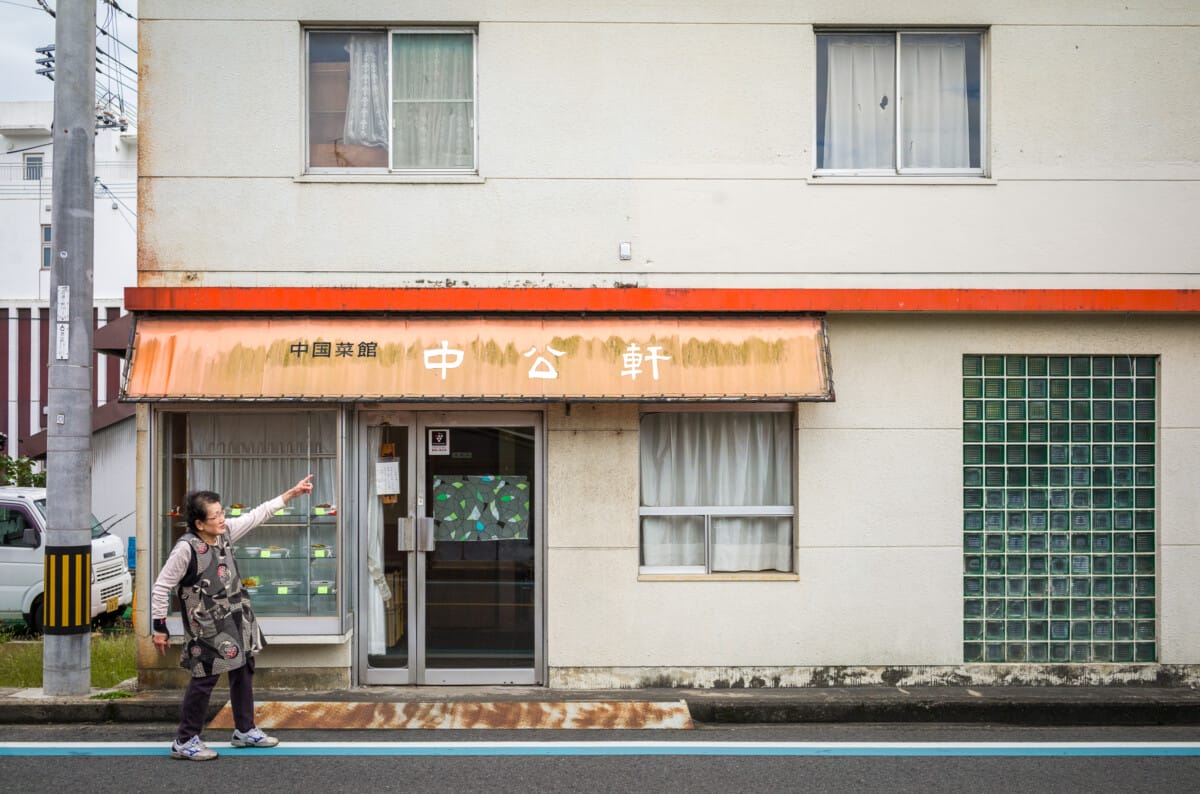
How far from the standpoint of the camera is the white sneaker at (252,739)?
6.67 m

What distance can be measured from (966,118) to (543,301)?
4166 mm

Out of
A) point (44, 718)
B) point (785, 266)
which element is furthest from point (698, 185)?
point (44, 718)

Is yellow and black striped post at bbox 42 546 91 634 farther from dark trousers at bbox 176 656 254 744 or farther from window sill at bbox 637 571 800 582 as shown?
window sill at bbox 637 571 800 582

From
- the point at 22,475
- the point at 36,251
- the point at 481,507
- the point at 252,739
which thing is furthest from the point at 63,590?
the point at 36,251

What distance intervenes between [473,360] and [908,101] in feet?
14.9

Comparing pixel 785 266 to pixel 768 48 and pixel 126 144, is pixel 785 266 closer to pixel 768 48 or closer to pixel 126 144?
pixel 768 48

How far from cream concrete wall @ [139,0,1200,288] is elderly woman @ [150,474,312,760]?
8.95 feet

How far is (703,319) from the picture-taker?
8.36 m

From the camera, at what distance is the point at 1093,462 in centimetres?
866

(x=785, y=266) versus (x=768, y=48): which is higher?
(x=768, y=48)

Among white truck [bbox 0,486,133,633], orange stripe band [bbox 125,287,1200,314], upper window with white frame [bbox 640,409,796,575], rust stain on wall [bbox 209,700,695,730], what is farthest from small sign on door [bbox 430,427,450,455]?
white truck [bbox 0,486,133,633]

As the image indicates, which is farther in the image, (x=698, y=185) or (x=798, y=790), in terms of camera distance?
(x=698, y=185)

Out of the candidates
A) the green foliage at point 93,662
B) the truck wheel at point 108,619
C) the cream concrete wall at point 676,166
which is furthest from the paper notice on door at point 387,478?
the truck wheel at point 108,619

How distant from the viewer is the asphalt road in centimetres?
598
